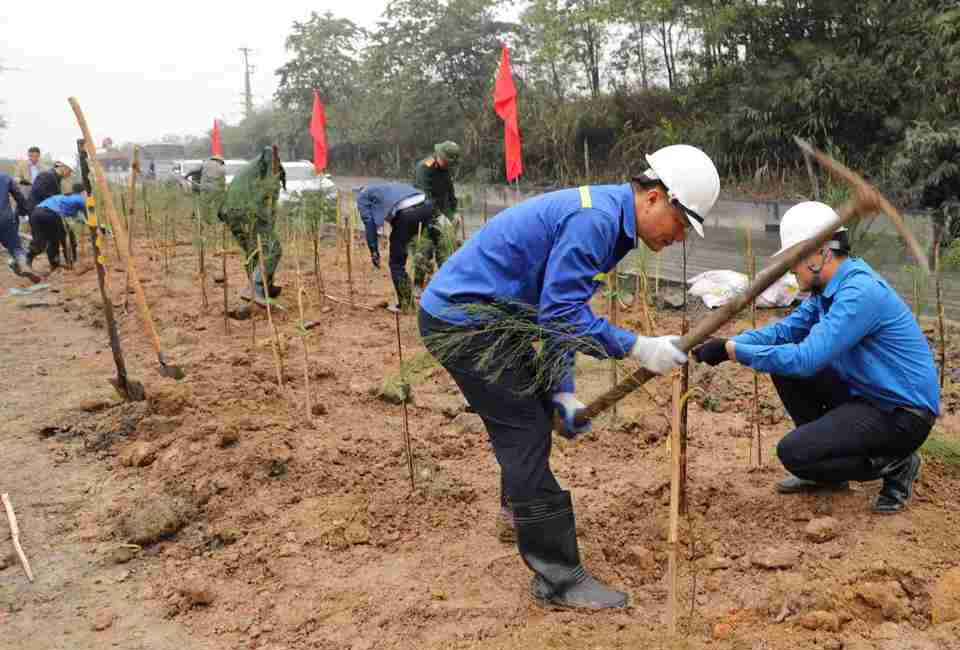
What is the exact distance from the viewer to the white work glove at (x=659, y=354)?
234 centimetres

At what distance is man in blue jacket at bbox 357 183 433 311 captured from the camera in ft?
23.2

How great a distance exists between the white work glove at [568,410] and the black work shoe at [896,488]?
123 cm

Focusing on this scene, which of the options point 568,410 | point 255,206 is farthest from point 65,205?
point 568,410

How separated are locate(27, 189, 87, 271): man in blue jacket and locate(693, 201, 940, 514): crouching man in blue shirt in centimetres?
843

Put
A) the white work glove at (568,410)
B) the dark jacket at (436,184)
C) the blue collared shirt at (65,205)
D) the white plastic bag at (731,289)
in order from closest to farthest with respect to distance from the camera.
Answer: the white work glove at (568,410)
the white plastic bag at (731,289)
the dark jacket at (436,184)
the blue collared shirt at (65,205)

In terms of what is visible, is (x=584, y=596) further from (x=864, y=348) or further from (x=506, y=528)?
(x=864, y=348)

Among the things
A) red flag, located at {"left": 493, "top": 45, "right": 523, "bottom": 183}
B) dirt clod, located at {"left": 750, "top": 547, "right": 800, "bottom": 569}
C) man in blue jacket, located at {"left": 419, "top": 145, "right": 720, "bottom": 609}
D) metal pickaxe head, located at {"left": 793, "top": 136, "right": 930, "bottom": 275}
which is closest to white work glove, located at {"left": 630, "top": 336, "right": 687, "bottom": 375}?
man in blue jacket, located at {"left": 419, "top": 145, "right": 720, "bottom": 609}

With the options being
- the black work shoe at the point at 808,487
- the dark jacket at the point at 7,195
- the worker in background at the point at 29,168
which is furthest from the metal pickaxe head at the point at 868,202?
the worker in background at the point at 29,168

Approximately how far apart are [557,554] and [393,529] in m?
0.93

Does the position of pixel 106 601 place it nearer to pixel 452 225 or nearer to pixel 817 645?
pixel 817 645

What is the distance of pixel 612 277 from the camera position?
4.73 meters

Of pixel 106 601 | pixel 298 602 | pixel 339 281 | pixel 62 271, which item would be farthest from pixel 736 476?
pixel 62 271

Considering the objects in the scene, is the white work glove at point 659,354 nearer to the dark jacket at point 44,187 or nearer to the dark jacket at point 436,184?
the dark jacket at point 436,184

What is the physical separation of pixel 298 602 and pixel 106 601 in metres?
0.73
